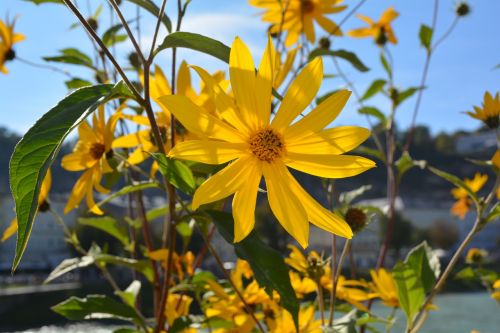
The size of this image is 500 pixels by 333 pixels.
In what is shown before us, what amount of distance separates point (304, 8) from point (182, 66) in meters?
0.39

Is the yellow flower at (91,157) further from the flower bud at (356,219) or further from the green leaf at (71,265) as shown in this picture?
the flower bud at (356,219)

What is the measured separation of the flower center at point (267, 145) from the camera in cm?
39

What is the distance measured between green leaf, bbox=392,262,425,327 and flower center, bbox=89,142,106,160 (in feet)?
0.98

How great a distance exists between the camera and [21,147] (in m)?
0.31

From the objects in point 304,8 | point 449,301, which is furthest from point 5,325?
point 304,8

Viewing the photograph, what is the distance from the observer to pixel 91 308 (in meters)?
0.56

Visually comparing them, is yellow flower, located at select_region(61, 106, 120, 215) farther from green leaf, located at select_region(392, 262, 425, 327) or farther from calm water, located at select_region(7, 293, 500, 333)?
calm water, located at select_region(7, 293, 500, 333)

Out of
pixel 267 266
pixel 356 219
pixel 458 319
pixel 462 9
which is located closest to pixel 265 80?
pixel 267 266

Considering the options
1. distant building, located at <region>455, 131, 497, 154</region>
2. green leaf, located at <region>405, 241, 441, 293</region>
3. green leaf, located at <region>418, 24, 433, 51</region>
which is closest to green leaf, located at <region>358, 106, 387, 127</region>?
green leaf, located at <region>418, 24, 433, 51</region>

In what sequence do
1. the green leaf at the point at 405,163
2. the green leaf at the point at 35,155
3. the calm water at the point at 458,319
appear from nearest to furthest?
the green leaf at the point at 35,155 < the green leaf at the point at 405,163 < the calm water at the point at 458,319

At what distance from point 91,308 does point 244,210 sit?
0.26 metres

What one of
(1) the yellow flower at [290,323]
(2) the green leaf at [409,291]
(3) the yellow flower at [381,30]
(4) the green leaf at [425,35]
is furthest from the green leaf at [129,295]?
(3) the yellow flower at [381,30]

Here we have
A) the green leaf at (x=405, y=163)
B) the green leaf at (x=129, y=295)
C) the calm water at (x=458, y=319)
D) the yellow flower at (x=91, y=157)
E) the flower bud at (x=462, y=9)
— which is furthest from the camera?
the calm water at (x=458, y=319)

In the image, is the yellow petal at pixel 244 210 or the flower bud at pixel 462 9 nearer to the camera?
the yellow petal at pixel 244 210
